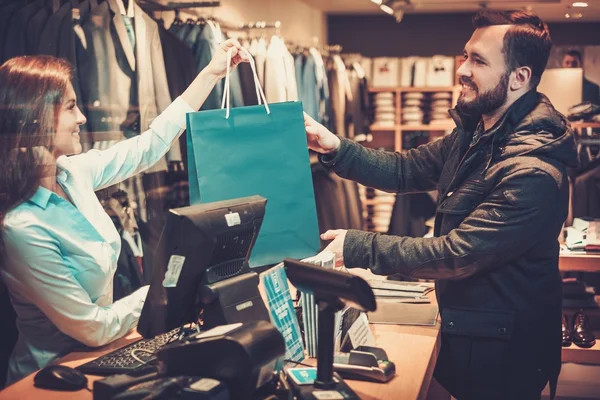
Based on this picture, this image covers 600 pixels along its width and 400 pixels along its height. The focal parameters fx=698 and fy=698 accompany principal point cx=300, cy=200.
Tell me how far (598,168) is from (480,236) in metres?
2.43

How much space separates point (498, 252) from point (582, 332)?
1.96m

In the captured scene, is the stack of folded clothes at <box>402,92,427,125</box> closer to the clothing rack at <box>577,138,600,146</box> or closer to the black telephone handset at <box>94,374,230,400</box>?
the clothing rack at <box>577,138,600,146</box>

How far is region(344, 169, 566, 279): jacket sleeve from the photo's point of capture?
2.01 metres

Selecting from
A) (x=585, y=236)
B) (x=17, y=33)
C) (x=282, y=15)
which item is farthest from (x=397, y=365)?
(x=282, y=15)

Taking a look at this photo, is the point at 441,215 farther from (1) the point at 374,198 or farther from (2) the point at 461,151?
(1) the point at 374,198

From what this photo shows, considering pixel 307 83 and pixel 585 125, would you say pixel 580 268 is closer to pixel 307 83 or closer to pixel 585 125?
pixel 585 125

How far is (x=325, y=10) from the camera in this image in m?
7.03

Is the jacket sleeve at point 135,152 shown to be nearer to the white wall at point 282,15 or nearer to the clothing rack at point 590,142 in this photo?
the white wall at point 282,15

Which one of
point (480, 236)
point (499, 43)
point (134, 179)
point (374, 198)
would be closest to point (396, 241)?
point (480, 236)

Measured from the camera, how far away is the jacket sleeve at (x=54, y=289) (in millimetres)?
1800

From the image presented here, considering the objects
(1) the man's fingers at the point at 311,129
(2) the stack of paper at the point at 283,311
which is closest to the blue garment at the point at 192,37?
(1) the man's fingers at the point at 311,129

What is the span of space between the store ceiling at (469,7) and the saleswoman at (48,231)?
3.51 metres

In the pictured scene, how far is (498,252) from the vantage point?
204cm

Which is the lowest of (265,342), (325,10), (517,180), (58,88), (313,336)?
(313,336)
